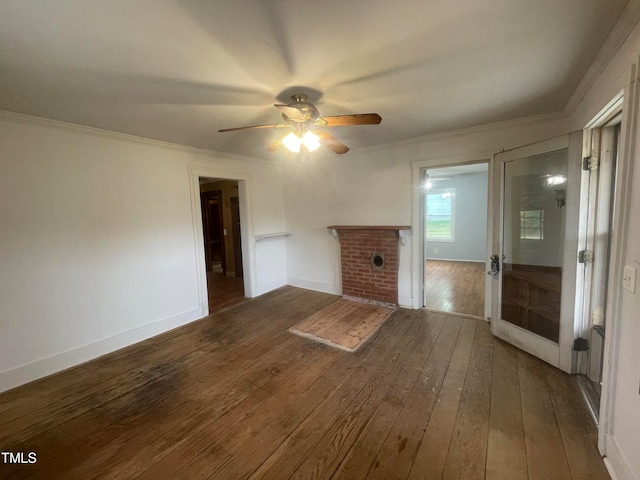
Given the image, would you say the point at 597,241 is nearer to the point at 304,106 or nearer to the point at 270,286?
the point at 304,106

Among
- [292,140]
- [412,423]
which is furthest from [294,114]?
[412,423]

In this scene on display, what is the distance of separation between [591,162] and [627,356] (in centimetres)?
145

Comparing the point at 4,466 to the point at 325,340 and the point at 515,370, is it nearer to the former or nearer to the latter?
the point at 325,340

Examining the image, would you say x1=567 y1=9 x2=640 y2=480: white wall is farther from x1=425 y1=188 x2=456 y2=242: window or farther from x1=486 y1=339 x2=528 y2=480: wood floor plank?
x1=425 y1=188 x2=456 y2=242: window

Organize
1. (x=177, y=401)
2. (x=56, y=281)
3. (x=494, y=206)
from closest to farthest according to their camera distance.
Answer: (x=177, y=401), (x=56, y=281), (x=494, y=206)

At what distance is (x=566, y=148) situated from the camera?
2.14 m

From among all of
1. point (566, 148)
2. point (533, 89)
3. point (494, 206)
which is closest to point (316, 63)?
point (533, 89)

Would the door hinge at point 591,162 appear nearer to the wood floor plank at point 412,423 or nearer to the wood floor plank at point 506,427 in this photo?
the wood floor plank at point 506,427

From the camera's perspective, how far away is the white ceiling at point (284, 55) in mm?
1253

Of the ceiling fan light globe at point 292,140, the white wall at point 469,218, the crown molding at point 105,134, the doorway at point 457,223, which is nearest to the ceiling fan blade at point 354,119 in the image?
the ceiling fan light globe at point 292,140

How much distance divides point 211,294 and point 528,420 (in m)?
4.53

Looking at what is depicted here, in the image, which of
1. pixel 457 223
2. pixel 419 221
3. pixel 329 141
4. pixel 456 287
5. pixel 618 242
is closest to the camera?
pixel 618 242

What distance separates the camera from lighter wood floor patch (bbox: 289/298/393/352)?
290cm

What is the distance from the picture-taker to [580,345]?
7.07ft
